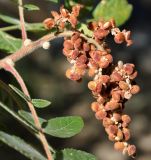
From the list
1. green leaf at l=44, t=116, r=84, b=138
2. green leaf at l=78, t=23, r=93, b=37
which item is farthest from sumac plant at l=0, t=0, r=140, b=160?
green leaf at l=78, t=23, r=93, b=37

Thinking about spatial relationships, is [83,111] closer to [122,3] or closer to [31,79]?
[31,79]

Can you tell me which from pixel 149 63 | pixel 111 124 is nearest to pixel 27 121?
pixel 111 124

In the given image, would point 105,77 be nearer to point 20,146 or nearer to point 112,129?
point 112,129

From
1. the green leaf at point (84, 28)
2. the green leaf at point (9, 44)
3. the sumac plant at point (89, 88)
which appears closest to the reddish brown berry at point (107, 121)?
the sumac plant at point (89, 88)

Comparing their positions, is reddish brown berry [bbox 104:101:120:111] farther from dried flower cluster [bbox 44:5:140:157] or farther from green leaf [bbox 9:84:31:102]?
green leaf [bbox 9:84:31:102]

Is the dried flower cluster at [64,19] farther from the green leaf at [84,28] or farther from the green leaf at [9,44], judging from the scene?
the green leaf at [9,44]

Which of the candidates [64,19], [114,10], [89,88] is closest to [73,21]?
[64,19]

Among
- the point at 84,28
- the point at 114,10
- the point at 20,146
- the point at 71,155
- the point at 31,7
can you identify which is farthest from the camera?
the point at 114,10
